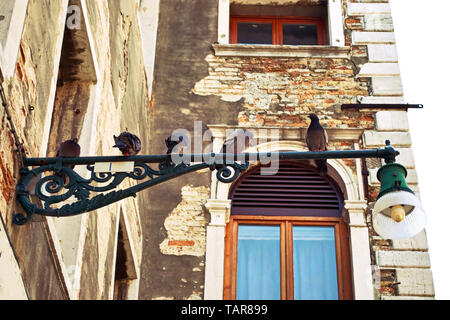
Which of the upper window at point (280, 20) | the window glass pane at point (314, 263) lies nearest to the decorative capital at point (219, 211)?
the window glass pane at point (314, 263)

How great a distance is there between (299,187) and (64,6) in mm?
4144

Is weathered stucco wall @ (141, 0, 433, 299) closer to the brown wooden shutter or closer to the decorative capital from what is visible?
the decorative capital

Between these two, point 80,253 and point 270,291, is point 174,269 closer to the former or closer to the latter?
point 270,291

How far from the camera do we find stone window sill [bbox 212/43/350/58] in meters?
9.55

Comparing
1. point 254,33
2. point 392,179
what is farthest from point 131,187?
point 254,33

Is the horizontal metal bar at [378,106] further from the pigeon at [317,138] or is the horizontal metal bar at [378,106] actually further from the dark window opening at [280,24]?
the pigeon at [317,138]

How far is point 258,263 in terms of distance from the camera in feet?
26.2

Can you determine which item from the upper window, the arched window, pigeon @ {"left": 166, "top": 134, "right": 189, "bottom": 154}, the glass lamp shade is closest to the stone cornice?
the arched window

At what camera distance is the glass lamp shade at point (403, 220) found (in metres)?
4.12

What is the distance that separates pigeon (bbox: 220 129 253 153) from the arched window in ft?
1.37

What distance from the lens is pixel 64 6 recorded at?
511cm

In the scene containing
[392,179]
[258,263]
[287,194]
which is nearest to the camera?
[392,179]

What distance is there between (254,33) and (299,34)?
0.58 meters

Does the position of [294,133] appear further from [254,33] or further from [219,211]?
[254,33]
